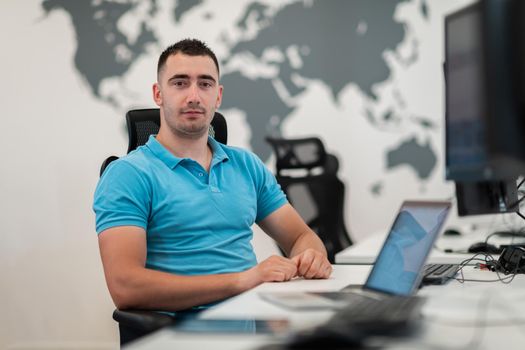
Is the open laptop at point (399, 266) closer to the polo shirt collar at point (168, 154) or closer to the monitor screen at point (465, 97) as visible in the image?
the monitor screen at point (465, 97)

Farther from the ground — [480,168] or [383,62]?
[383,62]

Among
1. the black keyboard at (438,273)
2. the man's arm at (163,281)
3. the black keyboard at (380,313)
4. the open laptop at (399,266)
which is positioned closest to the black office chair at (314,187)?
the black keyboard at (438,273)

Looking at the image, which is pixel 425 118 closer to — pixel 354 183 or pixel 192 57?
pixel 354 183

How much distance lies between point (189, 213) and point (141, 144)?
15.1 inches

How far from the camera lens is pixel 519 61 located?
100cm

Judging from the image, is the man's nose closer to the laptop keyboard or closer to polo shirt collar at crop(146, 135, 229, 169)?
polo shirt collar at crop(146, 135, 229, 169)

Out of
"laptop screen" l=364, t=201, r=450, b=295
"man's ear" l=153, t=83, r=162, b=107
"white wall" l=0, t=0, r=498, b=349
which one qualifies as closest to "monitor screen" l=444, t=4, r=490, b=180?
"laptop screen" l=364, t=201, r=450, b=295

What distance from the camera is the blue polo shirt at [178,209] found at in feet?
5.84

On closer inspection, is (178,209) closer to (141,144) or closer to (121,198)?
(121,198)

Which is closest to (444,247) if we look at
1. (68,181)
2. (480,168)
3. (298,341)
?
(480,168)

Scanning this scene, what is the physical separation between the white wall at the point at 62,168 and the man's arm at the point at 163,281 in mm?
2377

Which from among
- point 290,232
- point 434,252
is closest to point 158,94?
point 290,232

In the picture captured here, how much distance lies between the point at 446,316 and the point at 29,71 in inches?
137

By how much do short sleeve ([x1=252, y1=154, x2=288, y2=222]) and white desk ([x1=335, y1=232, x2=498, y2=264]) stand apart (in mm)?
327
